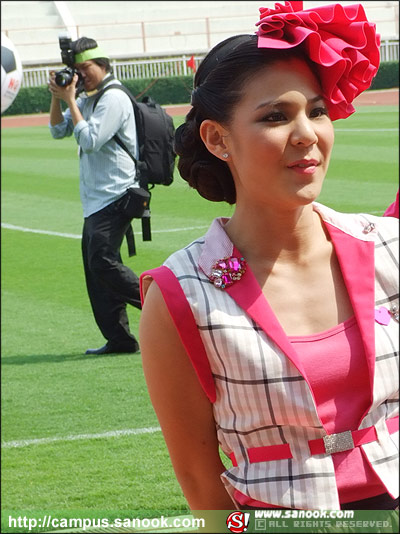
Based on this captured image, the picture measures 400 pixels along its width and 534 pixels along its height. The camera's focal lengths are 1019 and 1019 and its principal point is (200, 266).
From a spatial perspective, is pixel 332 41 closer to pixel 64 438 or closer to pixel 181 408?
pixel 181 408

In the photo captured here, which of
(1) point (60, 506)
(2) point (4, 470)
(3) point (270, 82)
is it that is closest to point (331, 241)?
(3) point (270, 82)

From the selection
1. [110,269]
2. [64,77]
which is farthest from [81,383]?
[64,77]

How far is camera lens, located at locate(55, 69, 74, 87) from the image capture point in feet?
16.1

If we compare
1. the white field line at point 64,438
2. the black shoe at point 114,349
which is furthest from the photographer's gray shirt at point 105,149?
the white field line at point 64,438

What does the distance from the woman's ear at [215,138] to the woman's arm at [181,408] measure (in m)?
0.29

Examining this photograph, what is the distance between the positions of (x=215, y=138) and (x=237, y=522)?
678 mm

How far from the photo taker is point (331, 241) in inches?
66.4

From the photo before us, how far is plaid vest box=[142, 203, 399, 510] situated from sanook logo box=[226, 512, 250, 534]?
0.06 meters

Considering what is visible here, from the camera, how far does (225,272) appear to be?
1601 millimetres

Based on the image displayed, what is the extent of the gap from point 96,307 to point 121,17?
37668 mm

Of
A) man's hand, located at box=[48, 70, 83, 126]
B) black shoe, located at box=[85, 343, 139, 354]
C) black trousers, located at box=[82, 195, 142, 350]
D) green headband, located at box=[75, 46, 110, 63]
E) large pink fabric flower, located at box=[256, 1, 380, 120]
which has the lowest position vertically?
black shoe, located at box=[85, 343, 139, 354]

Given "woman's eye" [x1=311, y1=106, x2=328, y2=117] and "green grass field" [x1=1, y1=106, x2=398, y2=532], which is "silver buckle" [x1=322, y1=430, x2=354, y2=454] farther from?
"green grass field" [x1=1, y1=106, x2=398, y2=532]

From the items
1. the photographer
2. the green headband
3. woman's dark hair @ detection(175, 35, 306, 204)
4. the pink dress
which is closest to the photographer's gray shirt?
the photographer

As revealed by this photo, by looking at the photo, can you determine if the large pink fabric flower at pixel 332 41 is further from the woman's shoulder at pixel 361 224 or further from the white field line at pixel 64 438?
the white field line at pixel 64 438
